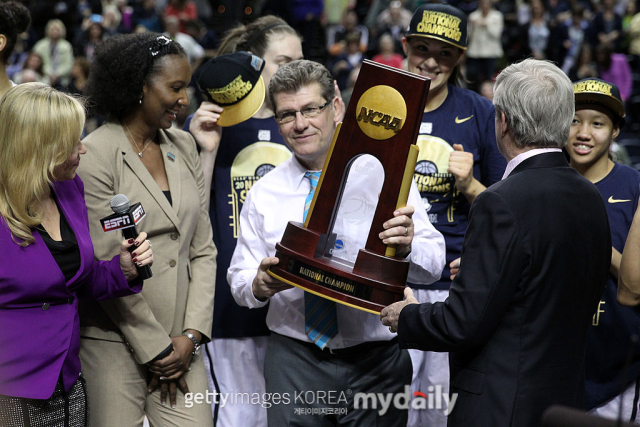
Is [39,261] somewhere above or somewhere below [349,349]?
above

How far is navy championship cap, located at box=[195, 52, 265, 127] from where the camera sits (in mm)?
2984

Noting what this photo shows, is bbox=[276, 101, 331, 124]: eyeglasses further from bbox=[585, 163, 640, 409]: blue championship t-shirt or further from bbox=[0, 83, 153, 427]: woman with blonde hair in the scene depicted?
bbox=[585, 163, 640, 409]: blue championship t-shirt

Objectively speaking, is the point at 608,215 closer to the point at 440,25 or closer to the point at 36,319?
the point at 440,25

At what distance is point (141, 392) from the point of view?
8.30ft

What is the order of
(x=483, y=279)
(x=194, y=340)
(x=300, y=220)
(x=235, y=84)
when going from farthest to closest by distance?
1. (x=235, y=84)
2. (x=194, y=340)
3. (x=300, y=220)
4. (x=483, y=279)

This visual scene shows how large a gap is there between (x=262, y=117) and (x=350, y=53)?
9073 millimetres

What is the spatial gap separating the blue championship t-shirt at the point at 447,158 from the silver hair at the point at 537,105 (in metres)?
1.14

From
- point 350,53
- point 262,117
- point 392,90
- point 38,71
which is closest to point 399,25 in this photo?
point 350,53

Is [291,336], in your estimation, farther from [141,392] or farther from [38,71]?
[38,71]

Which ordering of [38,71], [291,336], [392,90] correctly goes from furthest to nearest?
[38,71]
[291,336]
[392,90]

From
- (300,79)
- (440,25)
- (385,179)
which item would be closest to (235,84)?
(300,79)

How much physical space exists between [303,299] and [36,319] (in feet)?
3.01

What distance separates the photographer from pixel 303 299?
8.09 feet

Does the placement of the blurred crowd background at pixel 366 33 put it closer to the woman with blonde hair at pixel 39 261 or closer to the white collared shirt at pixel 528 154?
the woman with blonde hair at pixel 39 261
